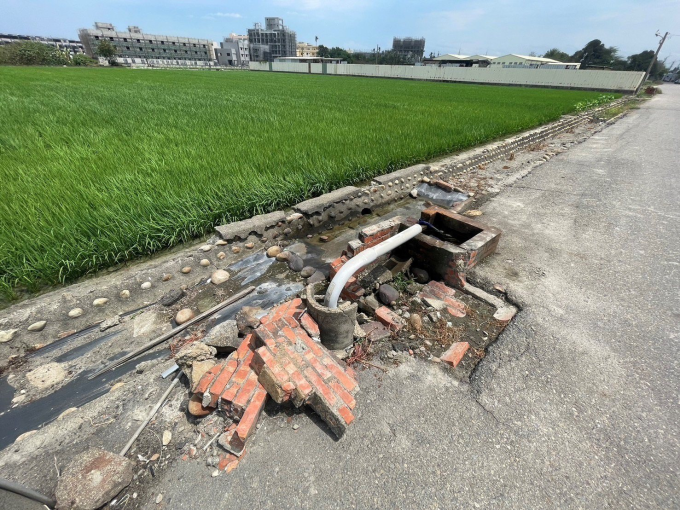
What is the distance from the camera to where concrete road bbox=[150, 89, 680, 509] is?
4.40 ft

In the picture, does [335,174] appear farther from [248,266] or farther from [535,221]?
[535,221]

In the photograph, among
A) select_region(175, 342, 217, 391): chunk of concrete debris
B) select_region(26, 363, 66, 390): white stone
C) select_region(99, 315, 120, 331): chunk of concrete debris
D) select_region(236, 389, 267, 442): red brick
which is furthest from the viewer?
select_region(99, 315, 120, 331): chunk of concrete debris

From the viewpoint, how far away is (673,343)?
2143 mm

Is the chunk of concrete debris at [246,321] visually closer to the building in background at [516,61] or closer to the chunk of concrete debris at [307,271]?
the chunk of concrete debris at [307,271]

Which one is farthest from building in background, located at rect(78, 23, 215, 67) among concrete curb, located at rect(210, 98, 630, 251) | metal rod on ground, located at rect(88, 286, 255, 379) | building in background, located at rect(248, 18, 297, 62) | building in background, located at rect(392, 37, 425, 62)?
metal rod on ground, located at rect(88, 286, 255, 379)

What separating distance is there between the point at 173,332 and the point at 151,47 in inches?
3903

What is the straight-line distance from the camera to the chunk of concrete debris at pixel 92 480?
1245mm

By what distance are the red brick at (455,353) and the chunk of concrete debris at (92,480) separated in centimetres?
176

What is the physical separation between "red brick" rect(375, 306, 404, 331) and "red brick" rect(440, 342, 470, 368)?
35 cm

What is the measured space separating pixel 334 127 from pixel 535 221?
4.24 meters

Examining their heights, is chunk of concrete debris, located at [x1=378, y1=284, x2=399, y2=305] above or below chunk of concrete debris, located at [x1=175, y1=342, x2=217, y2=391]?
below

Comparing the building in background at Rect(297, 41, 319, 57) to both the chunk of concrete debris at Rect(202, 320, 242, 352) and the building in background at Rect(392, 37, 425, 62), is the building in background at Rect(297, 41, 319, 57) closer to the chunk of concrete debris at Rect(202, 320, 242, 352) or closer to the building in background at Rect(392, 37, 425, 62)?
the building in background at Rect(392, 37, 425, 62)

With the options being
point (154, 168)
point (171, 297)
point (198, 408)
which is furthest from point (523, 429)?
point (154, 168)

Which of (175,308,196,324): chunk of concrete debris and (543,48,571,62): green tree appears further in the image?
(543,48,571,62): green tree
